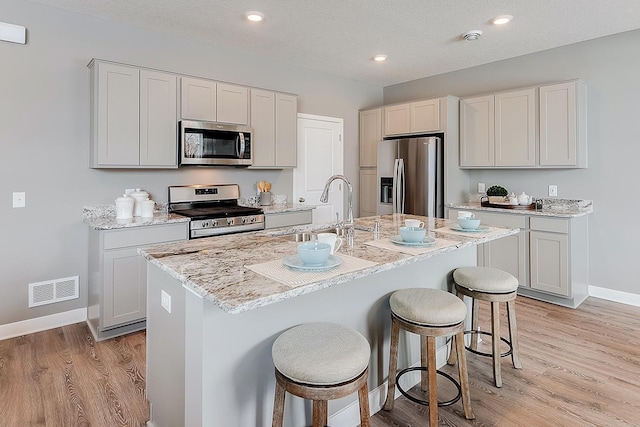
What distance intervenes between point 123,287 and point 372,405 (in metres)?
2.14

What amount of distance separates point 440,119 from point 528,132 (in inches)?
38.6

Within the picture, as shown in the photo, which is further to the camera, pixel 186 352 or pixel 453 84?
pixel 453 84

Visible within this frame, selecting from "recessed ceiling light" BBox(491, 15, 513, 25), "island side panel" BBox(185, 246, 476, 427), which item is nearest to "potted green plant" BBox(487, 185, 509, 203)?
"recessed ceiling light" BBox(491, 15, 513, 25)

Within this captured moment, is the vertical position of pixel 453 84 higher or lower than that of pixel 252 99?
higher

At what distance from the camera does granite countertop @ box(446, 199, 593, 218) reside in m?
3.64

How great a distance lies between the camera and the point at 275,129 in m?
4.16

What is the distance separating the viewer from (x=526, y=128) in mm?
4055

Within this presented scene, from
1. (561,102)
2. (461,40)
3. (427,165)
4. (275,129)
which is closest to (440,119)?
(427,165)

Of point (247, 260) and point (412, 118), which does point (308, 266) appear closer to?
point (247, 260)

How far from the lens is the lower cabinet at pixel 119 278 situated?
113 inches

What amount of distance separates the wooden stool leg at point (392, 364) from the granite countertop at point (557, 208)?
257 cm

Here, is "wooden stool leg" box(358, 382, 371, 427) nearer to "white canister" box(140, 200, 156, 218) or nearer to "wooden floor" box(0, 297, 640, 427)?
"wooden floor" box(0, 297, 640, 427)

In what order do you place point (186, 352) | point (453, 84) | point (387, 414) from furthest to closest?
point (453, 84) < point (387, 414) < point (186, 352)

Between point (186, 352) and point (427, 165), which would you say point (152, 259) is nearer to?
point (186, 352)
